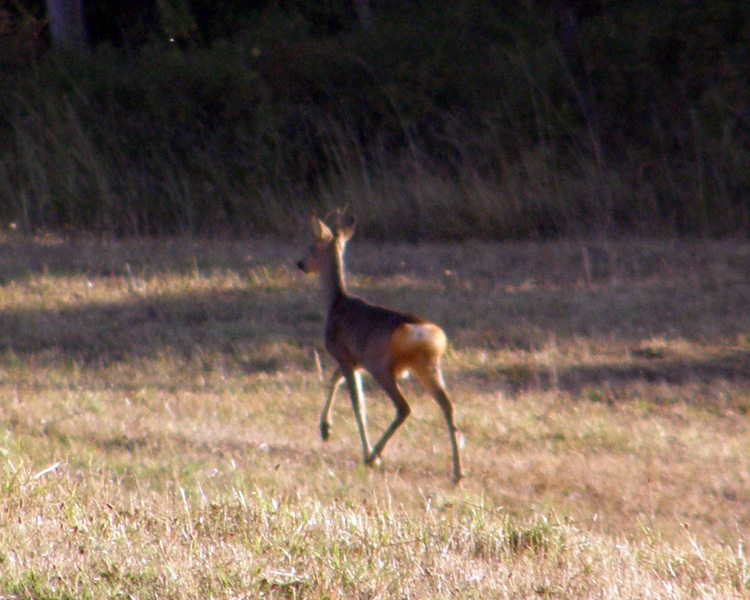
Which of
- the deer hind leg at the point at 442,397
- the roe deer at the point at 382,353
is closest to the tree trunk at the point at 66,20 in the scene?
the roe deer at the point at 382,353

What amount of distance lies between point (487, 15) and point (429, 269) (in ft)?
18.9

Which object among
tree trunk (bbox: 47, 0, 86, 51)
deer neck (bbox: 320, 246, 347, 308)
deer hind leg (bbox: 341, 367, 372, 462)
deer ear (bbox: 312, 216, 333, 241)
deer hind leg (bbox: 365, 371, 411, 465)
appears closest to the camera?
deer hind leg (bbox: 365, 371, 411, 465)

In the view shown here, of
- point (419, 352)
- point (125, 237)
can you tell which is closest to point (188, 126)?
point (125, 237)

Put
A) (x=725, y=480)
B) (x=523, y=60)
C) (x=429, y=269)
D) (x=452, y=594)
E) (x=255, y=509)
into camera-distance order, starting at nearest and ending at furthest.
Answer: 1. (x=452, y=594)
2. (x=255, y=509)
3. (x=725, y=480)
4. (x=429, y=269)
5. (x=523, y=60)

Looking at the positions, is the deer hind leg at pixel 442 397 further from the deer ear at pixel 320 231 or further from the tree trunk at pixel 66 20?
the tree trunk at pixel 66 20

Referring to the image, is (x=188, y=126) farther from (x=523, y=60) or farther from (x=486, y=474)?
(x=486, y=474)

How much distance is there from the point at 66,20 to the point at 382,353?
12248mm

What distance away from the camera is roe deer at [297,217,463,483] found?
5.14 metres

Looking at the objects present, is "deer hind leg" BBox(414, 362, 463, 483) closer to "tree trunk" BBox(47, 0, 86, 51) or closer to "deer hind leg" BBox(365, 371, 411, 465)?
"deer hind leg" BBox(365, 371, 411, 465)

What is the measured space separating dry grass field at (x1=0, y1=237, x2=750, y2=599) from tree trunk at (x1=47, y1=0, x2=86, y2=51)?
5.71 meters

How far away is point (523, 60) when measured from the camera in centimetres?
1313

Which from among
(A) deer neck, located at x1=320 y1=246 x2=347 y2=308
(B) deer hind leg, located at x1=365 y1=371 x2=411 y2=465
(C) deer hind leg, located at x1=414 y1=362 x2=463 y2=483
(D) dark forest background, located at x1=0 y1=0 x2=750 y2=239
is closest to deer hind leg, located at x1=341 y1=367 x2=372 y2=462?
(B) deer hind leg, located at x1=365 y1=371 x2=411 y2=465

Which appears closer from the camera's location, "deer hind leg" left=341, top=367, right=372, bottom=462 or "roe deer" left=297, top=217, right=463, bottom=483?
"roe deer" left=297, top=217, right=463, bottom=483

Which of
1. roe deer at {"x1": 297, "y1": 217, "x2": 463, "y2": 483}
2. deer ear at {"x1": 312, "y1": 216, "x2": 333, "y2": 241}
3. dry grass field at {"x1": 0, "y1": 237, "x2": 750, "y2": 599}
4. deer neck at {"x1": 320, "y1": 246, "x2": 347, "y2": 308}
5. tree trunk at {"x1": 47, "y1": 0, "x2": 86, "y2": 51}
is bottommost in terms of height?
dry grass field at {"x1": 0, "y1": 237, "x2": 750, "y2": 599}
